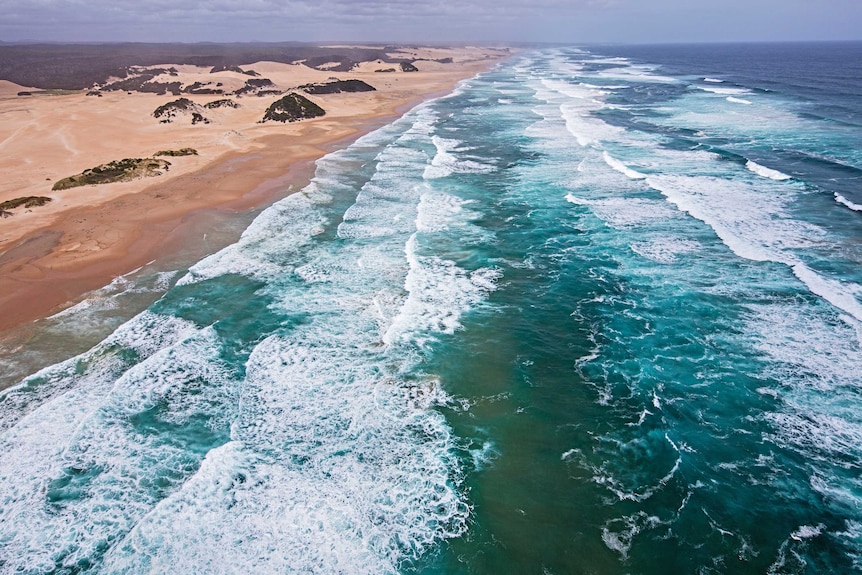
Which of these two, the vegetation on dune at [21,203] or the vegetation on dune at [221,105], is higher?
the vegetation on dune at [221,105]

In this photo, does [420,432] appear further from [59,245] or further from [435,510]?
[59,245]

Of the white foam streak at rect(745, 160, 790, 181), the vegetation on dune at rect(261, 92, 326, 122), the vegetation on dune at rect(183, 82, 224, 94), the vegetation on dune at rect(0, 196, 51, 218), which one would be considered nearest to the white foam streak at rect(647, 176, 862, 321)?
the white foam streak at rect(745, 160, 790, 181)

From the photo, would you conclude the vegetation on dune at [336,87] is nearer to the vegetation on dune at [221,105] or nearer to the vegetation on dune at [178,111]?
the vegetation on dune at [221,105]

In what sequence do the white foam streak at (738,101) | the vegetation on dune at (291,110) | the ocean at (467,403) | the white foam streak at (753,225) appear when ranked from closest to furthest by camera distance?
the ocean at (467,403) → the white foam streak at (753,225) → the vegetation on dune at (291,110) → the white foam streak at (738,101)

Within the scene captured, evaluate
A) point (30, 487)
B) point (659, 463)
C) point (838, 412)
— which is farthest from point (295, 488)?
point (838, 412)

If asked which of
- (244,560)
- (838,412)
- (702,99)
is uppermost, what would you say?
(702,99)

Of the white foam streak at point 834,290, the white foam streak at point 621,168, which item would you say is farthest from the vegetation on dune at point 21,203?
the white foam streak at point 834,290

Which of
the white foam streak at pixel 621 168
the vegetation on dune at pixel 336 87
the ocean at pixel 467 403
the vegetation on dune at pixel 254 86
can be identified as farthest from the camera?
the vegetation on dune at pixel 336 87

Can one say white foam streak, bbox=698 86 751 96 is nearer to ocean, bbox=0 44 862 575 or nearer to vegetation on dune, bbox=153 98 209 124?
ocean, bbox=0 44 862 575
